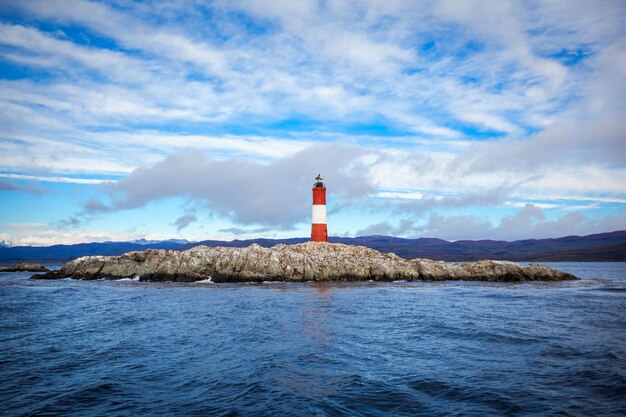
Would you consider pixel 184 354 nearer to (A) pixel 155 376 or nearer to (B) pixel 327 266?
(A) pixel 155 376

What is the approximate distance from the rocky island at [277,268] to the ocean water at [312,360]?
2178 centimetres

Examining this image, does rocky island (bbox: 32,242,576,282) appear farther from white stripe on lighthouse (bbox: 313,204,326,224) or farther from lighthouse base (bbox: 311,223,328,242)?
white stripe on lighthouse (bbox: 313,204,326,224)

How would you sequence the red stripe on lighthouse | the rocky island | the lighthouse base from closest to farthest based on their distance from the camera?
the rocky island, the red stripe on lighthouse, the lighthouse base

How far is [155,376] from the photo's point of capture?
12023 millimetres

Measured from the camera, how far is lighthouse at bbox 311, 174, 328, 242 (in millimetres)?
60312

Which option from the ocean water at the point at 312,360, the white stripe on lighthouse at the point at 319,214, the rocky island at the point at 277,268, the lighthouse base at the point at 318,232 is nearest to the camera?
the ocean water at the point at 312,360

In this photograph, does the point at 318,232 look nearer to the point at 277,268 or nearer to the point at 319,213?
the point at 319,213

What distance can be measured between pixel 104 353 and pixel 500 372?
1379 centimetres

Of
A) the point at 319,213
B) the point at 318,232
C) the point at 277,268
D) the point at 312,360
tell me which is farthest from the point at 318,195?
the point at 312,360

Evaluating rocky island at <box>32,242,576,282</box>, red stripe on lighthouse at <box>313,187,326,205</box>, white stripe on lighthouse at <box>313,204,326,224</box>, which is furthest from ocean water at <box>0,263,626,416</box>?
white stripe on lighthouse at <box>313,204,326,224</box>

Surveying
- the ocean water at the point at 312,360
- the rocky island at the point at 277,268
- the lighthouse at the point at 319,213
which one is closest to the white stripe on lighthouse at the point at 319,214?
the lighthouse at the point at 319,213

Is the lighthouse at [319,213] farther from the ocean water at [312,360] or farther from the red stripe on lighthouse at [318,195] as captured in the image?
the ocean water at [312,360]

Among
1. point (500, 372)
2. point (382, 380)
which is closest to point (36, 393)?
point (382, 380)

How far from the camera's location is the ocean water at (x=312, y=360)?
9867mm
